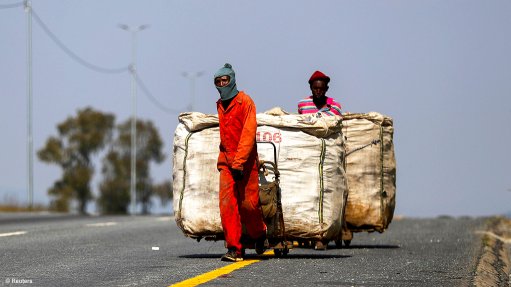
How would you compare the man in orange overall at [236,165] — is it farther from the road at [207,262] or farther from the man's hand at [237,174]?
the road at [207,262]

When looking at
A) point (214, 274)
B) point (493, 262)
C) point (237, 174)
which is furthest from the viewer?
point (493, 262)

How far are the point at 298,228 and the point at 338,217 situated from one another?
55 centimetres

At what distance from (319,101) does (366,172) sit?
55.1 inches

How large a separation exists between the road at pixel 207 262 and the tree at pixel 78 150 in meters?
83.2

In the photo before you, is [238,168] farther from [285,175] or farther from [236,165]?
[285,175]

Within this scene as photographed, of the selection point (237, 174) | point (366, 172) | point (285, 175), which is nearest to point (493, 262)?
point (366, 172)

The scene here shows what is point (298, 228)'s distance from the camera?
48.6ft

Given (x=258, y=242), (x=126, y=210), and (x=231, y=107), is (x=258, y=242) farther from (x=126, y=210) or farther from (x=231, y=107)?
(x=126, y=210)

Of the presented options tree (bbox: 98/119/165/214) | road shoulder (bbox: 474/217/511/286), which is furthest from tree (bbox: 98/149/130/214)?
road shoulder (bbox: 474/217/511/286)

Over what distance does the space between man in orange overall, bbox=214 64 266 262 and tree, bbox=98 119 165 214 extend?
3595 inches

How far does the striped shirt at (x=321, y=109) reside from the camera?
646 inches

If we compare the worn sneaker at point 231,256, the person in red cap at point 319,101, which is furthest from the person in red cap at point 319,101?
the worn sneaker at point 231,256

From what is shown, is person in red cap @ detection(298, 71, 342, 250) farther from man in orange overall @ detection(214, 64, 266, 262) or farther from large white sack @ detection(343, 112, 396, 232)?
man in orange overall @ detection(214, 64, 266, 262)

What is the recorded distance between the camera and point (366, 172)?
17422 millimetres
